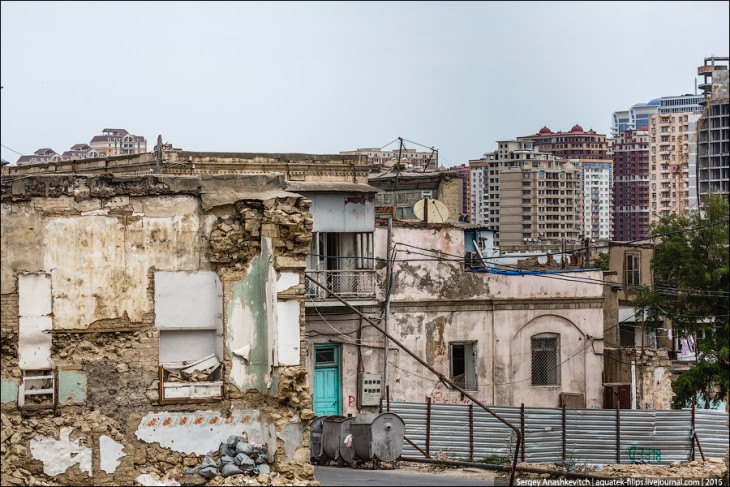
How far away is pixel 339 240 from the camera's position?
2631cm

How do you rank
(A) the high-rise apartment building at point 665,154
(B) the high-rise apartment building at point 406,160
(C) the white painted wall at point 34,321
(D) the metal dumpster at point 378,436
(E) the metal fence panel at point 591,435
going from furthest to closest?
(A) the high-rise apartment building at point 665,154
(B) the high-rise apartment building at point 406,160
(E) the metal fence panel at point 591,435
(D) the metal dumpster at point 378,436
(C) the white painted wall at point 34,321

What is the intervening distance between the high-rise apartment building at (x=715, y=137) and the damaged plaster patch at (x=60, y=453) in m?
84.4

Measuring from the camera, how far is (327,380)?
25.7m

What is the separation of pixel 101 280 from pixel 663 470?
10.4 m

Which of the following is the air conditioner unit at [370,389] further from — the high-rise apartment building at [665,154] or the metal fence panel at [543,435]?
the high-rise apartment building at [665,154]

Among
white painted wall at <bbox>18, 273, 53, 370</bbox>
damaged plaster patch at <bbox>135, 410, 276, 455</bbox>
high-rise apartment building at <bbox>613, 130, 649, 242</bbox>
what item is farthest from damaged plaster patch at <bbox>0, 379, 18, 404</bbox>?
high-rise apartment building at <bbox>613, 130, 649, 242</bbox>

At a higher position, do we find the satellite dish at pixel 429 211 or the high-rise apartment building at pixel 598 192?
the high-rise apartment building at pixel 598 192

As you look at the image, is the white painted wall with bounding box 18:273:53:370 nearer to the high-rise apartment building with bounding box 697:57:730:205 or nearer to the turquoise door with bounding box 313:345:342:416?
the turquoise door with bounding box 313:345:342:416

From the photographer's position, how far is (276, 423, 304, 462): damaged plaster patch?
17109 millimetres

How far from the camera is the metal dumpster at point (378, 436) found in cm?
1934

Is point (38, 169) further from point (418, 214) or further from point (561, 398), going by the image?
point (561, 398)

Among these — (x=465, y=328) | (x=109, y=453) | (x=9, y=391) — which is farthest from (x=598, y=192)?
(x=9, y=391)

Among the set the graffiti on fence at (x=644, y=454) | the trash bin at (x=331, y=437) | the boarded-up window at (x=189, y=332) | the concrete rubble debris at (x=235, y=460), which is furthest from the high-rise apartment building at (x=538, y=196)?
the concrete rubble debris at (x=235, y=460)

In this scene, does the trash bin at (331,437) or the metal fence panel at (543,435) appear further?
the metal fence panel at (543,435)
